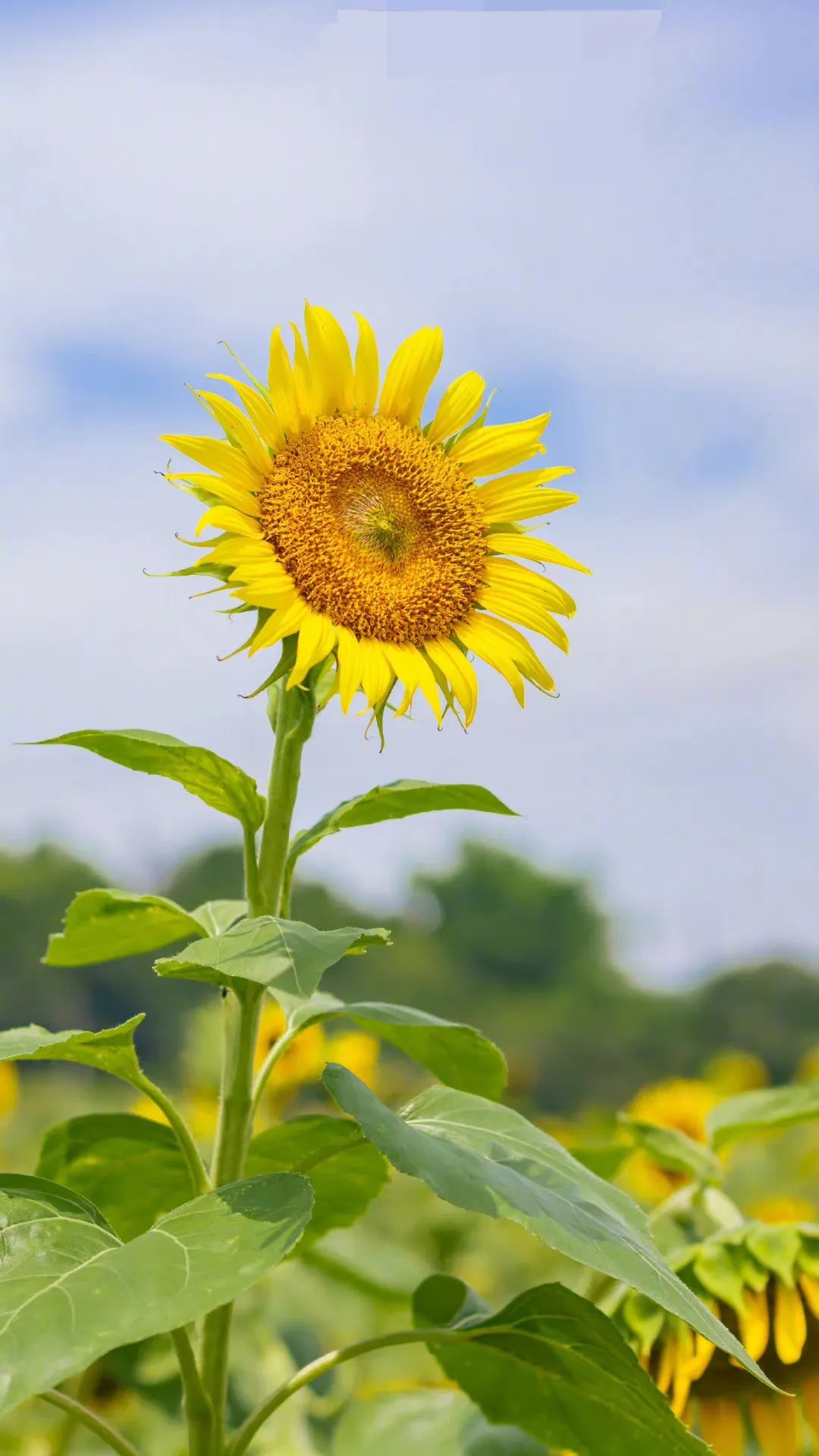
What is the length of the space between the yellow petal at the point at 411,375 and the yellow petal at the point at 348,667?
20 centimetres

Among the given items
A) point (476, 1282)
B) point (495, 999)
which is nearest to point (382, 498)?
point (476, 1282)

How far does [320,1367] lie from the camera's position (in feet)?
3.32

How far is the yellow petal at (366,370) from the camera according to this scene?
3.67 ft

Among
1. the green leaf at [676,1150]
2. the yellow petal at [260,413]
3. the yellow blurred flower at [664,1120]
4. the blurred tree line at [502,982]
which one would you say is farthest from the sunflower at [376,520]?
the blurred tree line at [502,982]

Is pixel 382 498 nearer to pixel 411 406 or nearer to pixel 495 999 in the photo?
pixel 411 406

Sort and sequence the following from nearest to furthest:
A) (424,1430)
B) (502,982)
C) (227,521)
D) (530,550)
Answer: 1. (227,521)
2. (530,550)
3. (424,1430)
4. (502,982)

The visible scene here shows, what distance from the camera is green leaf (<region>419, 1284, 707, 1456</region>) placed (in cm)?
98

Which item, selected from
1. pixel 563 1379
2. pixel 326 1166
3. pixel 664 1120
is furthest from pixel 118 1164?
pixel 664 1120

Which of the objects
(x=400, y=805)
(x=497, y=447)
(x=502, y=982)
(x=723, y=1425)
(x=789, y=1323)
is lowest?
(x=502, y=982)

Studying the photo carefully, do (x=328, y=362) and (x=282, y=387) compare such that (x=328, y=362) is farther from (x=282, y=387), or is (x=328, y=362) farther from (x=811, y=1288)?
(x=811, y=1288)

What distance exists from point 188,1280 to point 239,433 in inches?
22.0

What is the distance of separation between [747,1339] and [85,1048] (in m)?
0.62

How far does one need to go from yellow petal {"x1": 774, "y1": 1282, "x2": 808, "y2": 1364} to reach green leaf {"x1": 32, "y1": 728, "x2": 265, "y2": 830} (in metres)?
0.61

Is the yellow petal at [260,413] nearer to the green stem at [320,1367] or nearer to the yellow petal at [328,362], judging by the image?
the yellow petal at [328,362]
